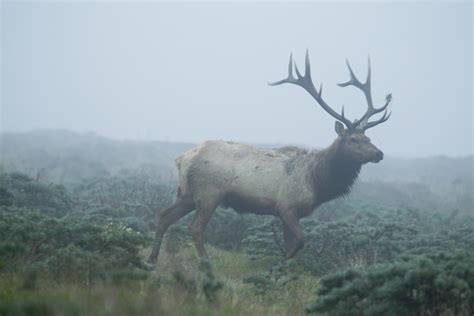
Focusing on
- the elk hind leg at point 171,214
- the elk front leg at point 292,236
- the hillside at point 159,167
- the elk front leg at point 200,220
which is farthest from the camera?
the hillside at point 159,167

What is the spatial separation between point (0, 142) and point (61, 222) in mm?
32948

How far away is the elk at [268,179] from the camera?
28.1ft

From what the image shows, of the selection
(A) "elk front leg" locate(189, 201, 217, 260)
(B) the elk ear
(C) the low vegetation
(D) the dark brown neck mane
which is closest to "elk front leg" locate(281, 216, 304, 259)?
(C) the low vegetation

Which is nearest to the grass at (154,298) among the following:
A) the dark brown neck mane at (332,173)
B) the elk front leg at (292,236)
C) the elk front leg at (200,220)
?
the elk front leg at (292,236)

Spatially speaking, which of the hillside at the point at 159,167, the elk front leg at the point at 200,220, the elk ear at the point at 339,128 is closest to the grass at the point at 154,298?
the elk front leg at the point at 200,220

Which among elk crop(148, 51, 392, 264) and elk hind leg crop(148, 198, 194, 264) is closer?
elk crop(148, 51, 392, 264)

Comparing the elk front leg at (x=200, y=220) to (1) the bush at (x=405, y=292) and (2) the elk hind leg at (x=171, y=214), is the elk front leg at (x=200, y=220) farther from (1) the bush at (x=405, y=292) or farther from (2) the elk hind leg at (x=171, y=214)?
(1) the bush at (x=405, y=292)

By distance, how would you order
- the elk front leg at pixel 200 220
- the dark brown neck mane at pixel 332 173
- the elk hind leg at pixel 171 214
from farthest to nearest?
the dark brown neck mane at pixel 332 173, the elk hind leg at pixel 171 214, the elk front leg at pixel 200 220

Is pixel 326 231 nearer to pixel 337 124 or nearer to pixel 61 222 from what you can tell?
pixel 337 124

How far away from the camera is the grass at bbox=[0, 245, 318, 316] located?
14.1ft

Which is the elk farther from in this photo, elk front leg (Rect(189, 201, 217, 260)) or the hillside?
the hillside

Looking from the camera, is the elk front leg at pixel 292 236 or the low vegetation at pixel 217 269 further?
the elk front leg at pixel 292 236

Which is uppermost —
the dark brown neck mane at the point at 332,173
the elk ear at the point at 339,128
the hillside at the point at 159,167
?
the elk ear at the point at 339,128

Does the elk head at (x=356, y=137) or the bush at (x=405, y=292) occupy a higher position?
the elk head at (x=356, y=137)
